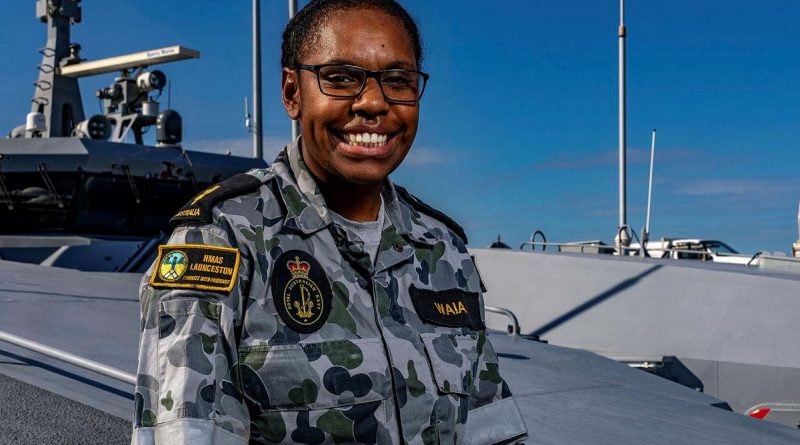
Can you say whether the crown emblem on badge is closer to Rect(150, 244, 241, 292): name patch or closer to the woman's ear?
Rect(150, 244, 241, 292): name patch

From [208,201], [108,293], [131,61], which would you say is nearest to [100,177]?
[131,61]

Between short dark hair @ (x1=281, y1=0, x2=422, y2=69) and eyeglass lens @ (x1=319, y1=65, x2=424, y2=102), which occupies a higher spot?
short dark hair @ (x1=281, y1=0, x2=422, y2=69)

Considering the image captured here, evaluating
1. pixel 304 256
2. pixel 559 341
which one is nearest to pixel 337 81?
pixel 304 256

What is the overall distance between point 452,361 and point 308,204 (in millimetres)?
410

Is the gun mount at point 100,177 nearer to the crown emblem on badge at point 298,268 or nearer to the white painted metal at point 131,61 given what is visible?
the white painted metal at point 131,61

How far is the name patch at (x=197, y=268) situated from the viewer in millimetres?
1395

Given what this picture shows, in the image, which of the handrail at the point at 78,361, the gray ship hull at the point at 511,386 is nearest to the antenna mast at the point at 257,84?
the gray ship hull at the point at 511,386

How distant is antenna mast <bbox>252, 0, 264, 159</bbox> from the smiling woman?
1154 cm

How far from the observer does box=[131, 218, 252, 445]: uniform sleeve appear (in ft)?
4.44

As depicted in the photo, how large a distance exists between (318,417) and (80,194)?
9.33m

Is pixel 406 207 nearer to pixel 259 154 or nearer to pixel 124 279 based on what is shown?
pixel 124 279

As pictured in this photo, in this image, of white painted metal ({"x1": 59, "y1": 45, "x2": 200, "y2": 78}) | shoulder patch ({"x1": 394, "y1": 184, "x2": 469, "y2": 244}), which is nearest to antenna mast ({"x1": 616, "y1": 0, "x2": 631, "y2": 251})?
white painted metal ({"x1": 59, "y1": 45, "x2": 200, "y2": 78})

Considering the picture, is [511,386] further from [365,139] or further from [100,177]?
[100,177]

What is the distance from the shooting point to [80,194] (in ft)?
33.1
